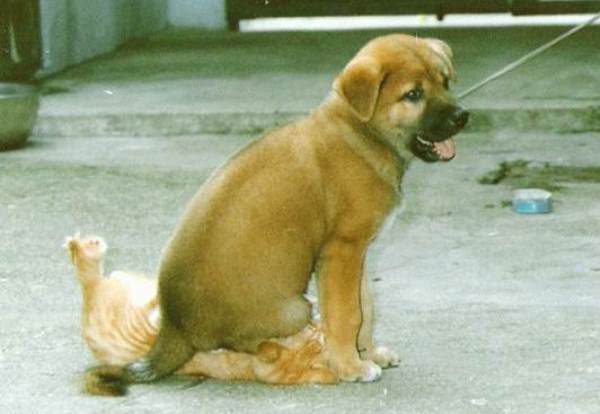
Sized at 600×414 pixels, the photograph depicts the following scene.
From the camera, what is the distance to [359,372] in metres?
4.89

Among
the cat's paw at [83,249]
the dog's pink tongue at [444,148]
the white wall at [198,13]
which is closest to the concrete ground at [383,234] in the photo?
the cat's paw at [83,249]

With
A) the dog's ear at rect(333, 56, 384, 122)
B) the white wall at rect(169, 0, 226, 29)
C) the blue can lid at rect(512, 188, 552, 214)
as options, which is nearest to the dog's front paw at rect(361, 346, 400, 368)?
the dog's ear at rect(333, 56, 384, 122)

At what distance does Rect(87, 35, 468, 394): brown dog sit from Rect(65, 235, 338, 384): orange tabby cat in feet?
0.18

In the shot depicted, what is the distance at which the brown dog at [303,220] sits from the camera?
4.72 metres

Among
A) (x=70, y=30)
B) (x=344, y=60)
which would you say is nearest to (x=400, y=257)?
(x=344, y=60)

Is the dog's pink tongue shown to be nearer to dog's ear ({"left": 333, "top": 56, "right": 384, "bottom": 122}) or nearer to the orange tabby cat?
dog's ear ({"left": 333, "top": 56, "right": 384, "bottom": 122})

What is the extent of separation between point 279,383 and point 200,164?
3.96m

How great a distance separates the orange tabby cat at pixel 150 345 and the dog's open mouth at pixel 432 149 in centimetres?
64

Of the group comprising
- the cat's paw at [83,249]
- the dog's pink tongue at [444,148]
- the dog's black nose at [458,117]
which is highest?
the dog's black nose at [458,117]

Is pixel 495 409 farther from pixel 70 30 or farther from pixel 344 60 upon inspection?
pixel 70 30

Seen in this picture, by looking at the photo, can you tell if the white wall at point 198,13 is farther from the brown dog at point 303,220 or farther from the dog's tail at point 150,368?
the dog's tail at point 150,368

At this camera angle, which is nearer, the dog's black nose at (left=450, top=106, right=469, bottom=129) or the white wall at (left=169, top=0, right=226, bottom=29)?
the dog's black nose at (left=450, top=106, right=469, bottom=129)

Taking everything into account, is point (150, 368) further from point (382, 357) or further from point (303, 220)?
point (382, 357)

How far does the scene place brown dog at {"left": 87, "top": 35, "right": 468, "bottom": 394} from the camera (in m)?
4.72
